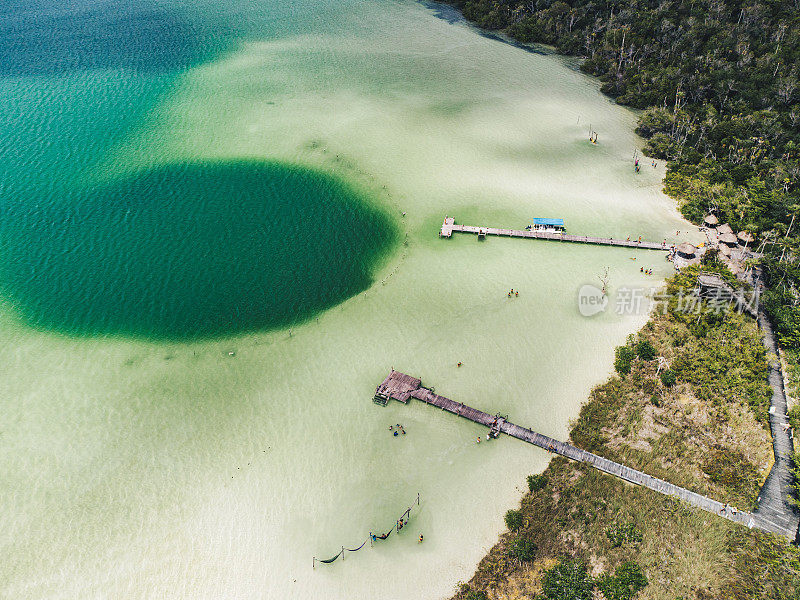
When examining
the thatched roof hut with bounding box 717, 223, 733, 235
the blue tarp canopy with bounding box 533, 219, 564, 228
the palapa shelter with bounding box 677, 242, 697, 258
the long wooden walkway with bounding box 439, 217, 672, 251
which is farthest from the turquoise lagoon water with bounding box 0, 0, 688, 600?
the thatched roof hut with bounding box 717, 223, 733, 235

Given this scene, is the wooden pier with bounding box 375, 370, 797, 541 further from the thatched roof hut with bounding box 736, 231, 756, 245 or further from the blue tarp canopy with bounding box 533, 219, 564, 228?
the thatched roof hut with bounding box 736, 231, 756, 245

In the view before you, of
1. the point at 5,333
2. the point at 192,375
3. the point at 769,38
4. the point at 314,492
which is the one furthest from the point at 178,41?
the point at 769,38

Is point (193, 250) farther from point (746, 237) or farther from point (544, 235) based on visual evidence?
point (746, 237)

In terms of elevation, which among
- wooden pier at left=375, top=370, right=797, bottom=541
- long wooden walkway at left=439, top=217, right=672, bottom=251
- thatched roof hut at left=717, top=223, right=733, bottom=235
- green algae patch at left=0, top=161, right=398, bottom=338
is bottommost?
wooden pier at left=375, top=370, right=797, bottom=541

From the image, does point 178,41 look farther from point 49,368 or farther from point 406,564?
point 406,564

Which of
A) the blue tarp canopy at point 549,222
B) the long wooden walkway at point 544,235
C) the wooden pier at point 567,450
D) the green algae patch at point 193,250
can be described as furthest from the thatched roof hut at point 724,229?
the green algae patch at point 193,250

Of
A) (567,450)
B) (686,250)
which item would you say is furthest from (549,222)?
(567,450)

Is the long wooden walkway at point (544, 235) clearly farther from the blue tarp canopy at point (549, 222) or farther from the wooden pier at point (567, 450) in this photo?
the wooden pier at point (567, 450)
